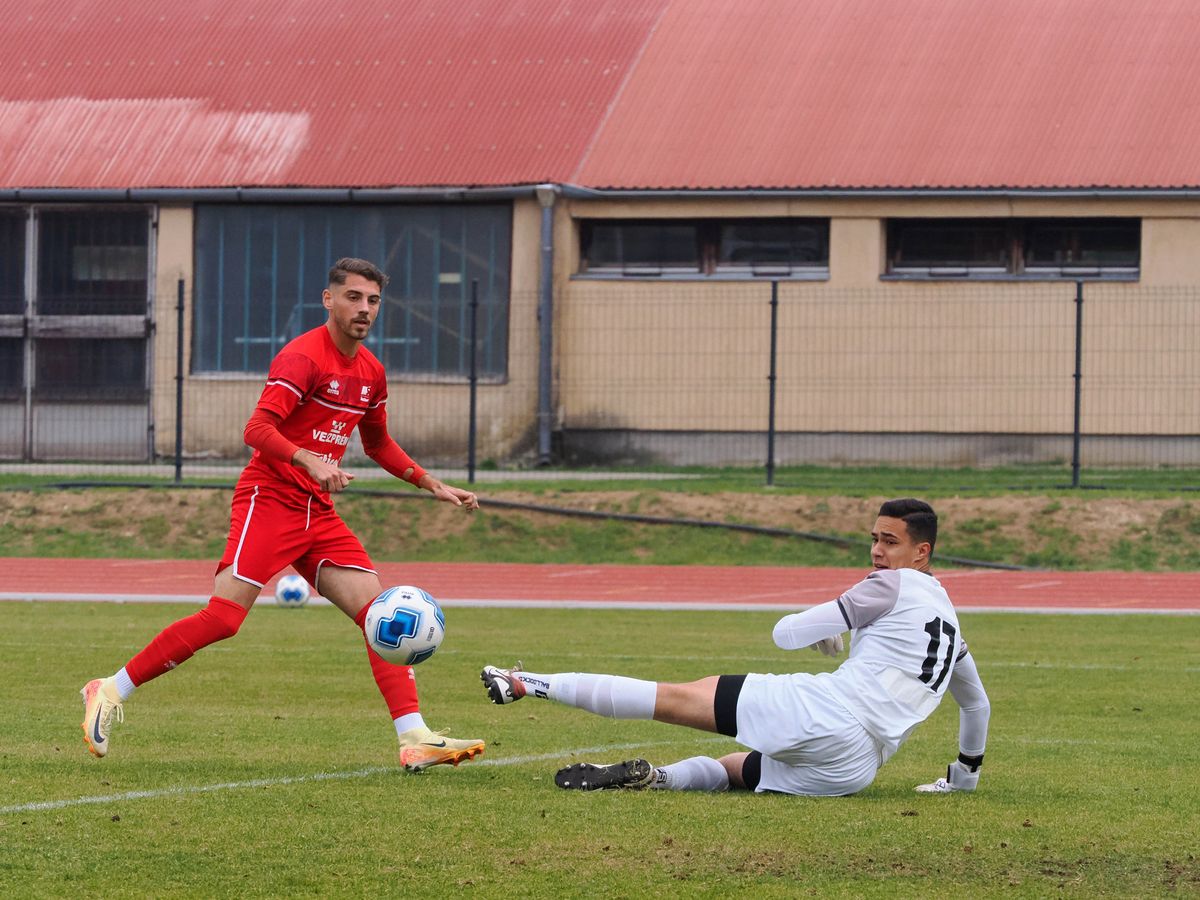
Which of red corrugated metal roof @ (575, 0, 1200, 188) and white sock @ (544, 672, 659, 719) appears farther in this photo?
red corrugated metal roof @ (575, 0, 1200, 188)

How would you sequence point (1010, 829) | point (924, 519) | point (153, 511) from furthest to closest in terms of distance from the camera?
point (153, 511) < point (924, 519) < point (1010, 829)

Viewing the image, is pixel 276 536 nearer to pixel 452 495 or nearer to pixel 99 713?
pixel 452 495

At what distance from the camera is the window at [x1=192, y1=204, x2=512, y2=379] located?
2916 centimetres

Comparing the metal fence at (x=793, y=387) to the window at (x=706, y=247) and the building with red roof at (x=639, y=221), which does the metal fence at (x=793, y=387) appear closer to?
the building with red roof at (x=639, y=221)

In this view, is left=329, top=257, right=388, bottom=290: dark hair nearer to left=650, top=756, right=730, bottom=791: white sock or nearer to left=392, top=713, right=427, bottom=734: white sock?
left=392, top=713, right=427, bottom=734: white sock

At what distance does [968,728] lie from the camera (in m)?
7.38

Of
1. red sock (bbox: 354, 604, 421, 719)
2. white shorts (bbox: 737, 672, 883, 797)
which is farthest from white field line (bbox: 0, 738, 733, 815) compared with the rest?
white shorts (bbox: 737, 672, 883, 797)

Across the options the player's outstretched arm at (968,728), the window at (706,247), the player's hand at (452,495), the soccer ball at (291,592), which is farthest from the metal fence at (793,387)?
the player's outstretched arm at (968,728)

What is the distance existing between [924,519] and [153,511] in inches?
683

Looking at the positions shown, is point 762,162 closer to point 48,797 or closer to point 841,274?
point 841,274

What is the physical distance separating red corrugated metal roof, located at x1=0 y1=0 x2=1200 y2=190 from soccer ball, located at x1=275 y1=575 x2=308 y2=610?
44.3 ft

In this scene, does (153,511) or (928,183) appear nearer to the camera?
(153,511)

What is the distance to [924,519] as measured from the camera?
714 cm

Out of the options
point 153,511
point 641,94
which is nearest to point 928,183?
point 641,94
